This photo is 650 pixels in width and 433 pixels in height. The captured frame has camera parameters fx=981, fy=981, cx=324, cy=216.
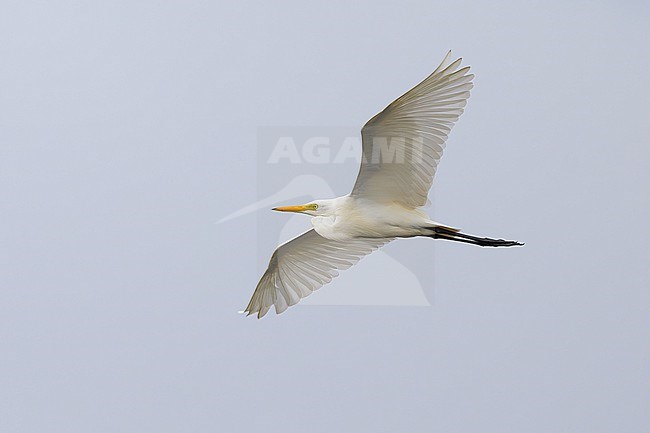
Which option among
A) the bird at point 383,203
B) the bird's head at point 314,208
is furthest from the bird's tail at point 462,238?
the bird's head at point 314,208

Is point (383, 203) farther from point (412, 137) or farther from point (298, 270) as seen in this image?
point (298, 270)

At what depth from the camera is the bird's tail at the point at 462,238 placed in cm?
267

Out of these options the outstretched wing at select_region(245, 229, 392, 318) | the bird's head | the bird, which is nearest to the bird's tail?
the bird

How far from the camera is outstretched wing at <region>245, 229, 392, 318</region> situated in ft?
10.2

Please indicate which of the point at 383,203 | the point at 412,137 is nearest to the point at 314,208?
the point at 383,203

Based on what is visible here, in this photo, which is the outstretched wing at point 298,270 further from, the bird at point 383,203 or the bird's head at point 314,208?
the bird's head at point 314,208

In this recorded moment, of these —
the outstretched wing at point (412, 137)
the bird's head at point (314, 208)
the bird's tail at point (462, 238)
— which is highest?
the outstretched wing at point (412, 137)

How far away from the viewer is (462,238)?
2.68 m

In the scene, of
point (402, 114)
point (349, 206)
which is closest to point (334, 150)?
point (349, 206)

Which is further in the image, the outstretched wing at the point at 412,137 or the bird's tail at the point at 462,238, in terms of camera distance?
the bird's tail at the point at 462,238

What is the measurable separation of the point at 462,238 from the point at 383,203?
0.24m

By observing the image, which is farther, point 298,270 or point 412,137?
point 298,270

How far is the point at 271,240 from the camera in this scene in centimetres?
355

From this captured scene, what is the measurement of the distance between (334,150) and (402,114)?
107cm
